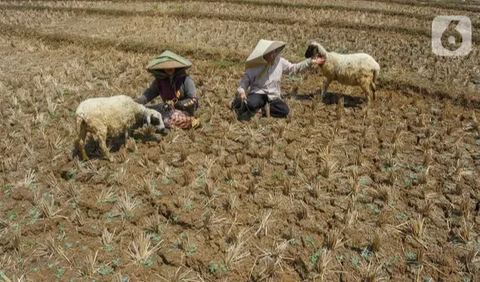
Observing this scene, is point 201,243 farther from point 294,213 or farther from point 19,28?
point 19,28

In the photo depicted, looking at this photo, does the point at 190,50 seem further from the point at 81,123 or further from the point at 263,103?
the point at 81,123

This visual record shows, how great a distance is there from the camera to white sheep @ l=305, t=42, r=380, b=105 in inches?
183

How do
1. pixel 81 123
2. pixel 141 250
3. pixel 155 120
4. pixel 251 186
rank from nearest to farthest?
pixel 141 250
pixel 251 186
pixel 81 123
pixel 155 120

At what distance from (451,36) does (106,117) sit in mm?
10695

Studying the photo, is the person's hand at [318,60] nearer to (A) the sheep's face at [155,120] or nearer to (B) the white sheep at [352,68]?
(B) the white sheep at [352,68]

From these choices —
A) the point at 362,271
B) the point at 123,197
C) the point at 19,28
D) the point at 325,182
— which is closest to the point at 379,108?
the point at 325,182

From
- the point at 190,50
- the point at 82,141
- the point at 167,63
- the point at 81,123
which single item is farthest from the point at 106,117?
the point at 190,50

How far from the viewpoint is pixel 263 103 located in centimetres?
484

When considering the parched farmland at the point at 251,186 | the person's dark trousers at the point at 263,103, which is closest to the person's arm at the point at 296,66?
the person's dark trousers at the point at 263,103

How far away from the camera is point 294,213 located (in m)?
3.15

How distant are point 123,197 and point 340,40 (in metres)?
7.87

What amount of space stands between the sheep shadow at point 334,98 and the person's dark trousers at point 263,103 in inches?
27.2

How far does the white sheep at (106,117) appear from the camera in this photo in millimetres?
3465

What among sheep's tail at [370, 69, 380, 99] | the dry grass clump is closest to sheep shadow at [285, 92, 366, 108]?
sheep's tail at [370, 69, 380, 99]
